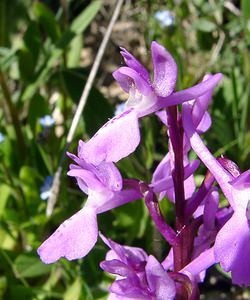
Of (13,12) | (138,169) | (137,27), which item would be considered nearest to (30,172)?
Result: (138,169)

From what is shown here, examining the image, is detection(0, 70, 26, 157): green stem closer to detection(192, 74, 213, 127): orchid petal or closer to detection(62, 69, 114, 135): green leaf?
detection(62, 69, 114, 135): green leaf

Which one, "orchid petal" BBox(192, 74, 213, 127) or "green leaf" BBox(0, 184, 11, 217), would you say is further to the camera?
"green leaf" BBox(0, 184, 11, 217)

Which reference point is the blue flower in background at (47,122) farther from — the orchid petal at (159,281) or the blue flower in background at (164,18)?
the orchid petal at (159,281)

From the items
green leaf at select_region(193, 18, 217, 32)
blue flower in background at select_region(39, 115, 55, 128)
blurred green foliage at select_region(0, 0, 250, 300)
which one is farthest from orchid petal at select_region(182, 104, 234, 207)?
green leaf at select_region(193, 18, 217, 32)

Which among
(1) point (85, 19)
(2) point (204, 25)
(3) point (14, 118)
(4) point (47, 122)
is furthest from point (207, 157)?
(2) point (204, 25)

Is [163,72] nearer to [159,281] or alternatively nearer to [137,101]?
[137,101]

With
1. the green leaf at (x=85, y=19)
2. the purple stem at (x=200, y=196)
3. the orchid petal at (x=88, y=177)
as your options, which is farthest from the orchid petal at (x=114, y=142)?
the green leaf at (x=85, y=19)

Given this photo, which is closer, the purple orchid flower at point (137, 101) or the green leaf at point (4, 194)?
the purple orchid flower at point (137, 101)
